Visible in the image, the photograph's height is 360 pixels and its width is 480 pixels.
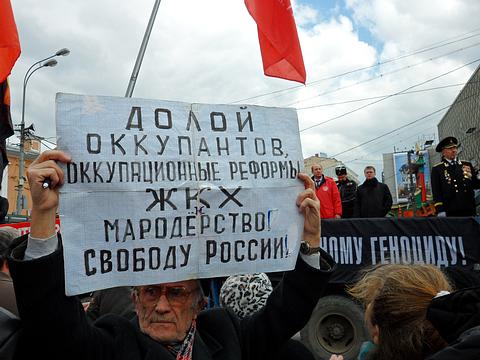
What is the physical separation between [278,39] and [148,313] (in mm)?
1838

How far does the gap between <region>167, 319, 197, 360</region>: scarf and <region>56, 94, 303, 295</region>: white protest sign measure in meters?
0.29

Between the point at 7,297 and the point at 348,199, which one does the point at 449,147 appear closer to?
the point at 348,199

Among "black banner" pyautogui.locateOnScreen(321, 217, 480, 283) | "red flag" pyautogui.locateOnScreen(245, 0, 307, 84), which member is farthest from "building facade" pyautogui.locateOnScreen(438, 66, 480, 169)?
"red flag" pyautogui.locateOnScreen(245, 0, 307, 84)

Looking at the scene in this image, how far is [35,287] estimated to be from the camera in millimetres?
1669

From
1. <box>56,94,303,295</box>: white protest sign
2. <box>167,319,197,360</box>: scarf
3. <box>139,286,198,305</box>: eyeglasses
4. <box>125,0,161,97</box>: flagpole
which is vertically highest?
<box>125,0,161,97</box>: flagpole

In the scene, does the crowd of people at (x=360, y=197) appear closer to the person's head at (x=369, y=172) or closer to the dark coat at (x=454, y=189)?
the person's head at (x=369, y=172)

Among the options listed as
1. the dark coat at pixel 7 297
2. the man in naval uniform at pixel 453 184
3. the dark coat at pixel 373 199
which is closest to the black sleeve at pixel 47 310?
the dark coat at pixel 7 297

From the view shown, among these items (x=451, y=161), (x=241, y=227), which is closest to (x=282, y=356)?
(x=241, y=227)

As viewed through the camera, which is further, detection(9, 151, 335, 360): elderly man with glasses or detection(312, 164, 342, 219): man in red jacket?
detection(312, 164, 342, 219): man in red jacket

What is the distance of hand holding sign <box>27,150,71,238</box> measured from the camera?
170 cm

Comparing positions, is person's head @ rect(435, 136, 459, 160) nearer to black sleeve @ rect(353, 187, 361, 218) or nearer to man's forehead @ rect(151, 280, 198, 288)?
black sleeve @ rect(353, 187, 361, 218)

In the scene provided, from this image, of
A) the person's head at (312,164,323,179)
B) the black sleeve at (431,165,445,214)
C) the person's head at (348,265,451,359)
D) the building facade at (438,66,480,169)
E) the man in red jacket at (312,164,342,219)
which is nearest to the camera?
the person's head at (348,265,451,359)

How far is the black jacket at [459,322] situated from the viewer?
4.78ft

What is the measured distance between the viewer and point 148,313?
2016 mm
